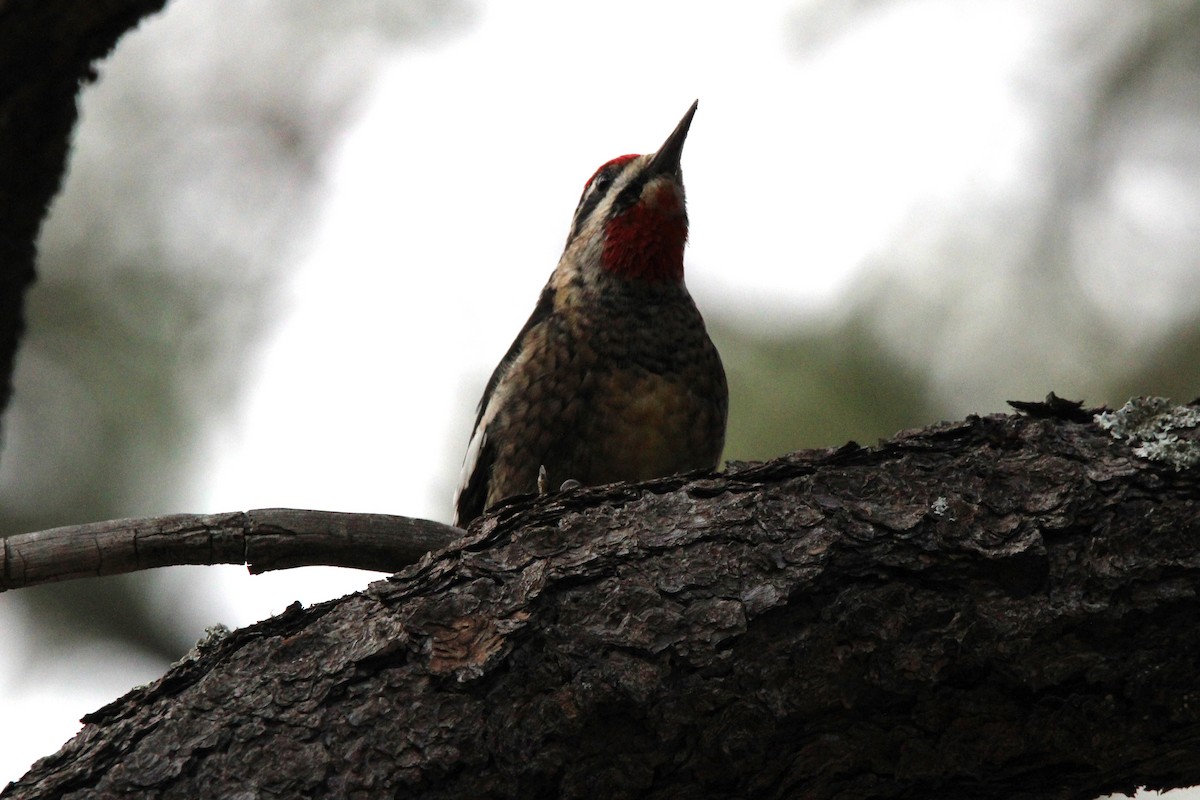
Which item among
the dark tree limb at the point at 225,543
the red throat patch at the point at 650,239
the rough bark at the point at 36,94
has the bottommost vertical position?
the dark tree limb at the point at 225,543

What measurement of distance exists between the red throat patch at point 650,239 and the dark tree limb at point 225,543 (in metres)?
1.84

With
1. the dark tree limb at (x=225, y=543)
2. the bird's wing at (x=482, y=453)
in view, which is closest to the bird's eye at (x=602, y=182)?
the bird's wing at (x=482, y=453)

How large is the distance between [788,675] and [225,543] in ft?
3.83

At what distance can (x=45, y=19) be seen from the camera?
2.60 meters

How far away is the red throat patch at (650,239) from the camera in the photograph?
454 centimetres

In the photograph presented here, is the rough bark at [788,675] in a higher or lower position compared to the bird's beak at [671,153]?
lower

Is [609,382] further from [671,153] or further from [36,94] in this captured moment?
[36,94]

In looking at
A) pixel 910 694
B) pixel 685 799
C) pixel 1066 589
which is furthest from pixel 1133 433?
pixel 685 799

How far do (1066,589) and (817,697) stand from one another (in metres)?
0.47

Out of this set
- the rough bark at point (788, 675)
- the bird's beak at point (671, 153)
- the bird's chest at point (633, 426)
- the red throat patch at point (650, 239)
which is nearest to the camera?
the rough bark at point (788, 675)

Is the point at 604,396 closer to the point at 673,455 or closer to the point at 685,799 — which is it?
the point at 673,455

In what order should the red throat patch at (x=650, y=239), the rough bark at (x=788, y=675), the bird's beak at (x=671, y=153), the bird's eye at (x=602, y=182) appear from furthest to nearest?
the bird's eye at (x=602, y=182), the bird's beak at (x=671, y=153), the red throat patch at (x=650, y=239), the rough bark at (x=788, y=675)

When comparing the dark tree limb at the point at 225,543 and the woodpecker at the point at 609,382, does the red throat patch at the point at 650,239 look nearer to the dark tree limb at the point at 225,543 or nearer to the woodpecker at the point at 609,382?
the woodpecker at the point at 609,382

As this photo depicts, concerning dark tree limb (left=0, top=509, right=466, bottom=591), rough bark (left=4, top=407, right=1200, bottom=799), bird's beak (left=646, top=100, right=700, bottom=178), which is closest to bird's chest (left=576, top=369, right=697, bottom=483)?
bird's beak (left=646, top=100, right=700, bottom=178)
